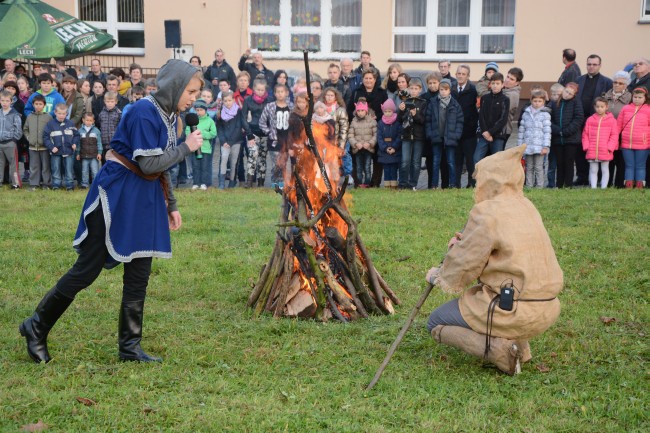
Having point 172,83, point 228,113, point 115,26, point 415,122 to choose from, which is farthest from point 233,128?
point 115,26

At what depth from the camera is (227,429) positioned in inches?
194

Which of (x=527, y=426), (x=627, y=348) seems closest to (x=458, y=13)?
(x=627, y=348)

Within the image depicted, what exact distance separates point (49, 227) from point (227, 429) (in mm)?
6895

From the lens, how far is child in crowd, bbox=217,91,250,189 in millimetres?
15312

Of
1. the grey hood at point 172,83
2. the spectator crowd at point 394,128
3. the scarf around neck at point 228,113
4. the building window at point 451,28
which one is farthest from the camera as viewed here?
the building window at point 451,28

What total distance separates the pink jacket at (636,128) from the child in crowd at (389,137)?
3642mm

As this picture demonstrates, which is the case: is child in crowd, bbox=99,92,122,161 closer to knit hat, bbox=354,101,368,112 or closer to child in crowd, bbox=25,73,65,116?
child in crowd, bbox=25,73,65,116

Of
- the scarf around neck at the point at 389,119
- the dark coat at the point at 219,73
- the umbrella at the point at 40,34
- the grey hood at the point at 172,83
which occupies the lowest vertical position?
the scarf around neck at the point at 389,119

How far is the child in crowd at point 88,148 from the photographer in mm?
14828

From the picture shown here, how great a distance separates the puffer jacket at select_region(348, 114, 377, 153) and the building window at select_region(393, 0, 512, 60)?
9299 millimetres

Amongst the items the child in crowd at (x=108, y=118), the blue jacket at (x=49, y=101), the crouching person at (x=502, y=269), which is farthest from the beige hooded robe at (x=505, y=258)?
the blue jacket at (x=49, y=101)

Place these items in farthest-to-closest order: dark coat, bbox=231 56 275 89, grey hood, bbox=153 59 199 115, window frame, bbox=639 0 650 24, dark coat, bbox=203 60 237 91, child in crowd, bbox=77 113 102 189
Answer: window frame, bbox=639 0 650 24
dark coat, bbox=203 60 237 91
dark coat, bbox=231 56 275 89
child in crowd, bbox=77 113 102 189
grey hood, bbox=153 59 199 115

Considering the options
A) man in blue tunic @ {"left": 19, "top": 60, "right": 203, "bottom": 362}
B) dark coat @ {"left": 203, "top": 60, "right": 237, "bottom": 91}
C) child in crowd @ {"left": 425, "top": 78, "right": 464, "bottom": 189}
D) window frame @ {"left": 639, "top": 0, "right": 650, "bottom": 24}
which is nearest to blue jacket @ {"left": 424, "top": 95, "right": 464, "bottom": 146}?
child in crowd @ {"left": 425, "top": 78, "right": 464, "bottom": 189}

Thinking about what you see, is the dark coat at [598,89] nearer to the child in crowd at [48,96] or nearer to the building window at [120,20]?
the child in crowd at [48,96]
